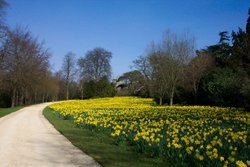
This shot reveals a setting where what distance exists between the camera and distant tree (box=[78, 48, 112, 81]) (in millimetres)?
89625

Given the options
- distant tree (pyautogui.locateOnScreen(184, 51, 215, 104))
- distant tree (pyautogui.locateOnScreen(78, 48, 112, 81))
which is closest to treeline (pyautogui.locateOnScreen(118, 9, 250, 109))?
distant tree (pyautogui.locateOnScreen(184, 51, 215, 104))

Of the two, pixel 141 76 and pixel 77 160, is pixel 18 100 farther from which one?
pixel 77 160

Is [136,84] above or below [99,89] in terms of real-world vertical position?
above

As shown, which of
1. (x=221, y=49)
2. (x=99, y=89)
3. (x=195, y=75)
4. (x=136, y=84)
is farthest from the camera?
(x=136, y=84)

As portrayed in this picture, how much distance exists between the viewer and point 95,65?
8988 centimetres

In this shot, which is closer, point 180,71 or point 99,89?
point 180,71

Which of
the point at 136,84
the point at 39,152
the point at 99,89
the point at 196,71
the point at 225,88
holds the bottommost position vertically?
the point at 39,152

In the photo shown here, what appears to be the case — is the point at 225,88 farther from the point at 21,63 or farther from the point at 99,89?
the point at 99,89

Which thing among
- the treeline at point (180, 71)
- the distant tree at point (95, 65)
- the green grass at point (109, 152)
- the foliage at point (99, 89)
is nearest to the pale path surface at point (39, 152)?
the green grass at point (109, 152)

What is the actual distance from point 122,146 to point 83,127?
22.9 ft

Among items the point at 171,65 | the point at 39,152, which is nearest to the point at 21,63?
the point at 171,65

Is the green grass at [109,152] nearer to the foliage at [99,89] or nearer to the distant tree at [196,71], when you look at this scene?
the distant tree at [196,71]

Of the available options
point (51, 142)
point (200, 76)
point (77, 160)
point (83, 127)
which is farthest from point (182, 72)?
point (77, 160)

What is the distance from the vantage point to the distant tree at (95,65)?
8962 centimetres
